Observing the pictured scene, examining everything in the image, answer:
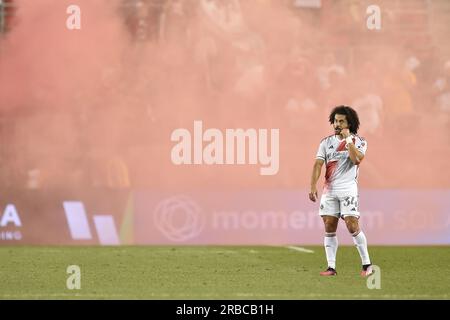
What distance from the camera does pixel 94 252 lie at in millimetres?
15297

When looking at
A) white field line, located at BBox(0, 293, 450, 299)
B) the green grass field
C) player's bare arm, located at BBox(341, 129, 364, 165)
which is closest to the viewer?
white field line, located at BBox(0, 293, 450, 299)

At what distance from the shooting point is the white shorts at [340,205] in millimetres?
10789

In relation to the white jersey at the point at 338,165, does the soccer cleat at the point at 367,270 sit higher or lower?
lower

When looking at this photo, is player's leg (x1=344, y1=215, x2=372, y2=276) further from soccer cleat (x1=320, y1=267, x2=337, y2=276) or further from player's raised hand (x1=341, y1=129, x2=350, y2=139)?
player's raised hand (x1=341, y1=129, x2=350, y2=139)

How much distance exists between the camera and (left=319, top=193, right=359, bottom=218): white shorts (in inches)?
425

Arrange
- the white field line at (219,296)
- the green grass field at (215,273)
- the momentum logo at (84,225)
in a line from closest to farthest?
the white field line at (219,296), the green grass field at (215,273), the momentum logo at (84,225)

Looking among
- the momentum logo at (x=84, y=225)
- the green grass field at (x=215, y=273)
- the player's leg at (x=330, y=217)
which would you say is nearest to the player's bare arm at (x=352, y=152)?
the player's leg at (x=330, y=217)

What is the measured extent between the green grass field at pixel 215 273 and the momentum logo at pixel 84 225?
0.70 metres

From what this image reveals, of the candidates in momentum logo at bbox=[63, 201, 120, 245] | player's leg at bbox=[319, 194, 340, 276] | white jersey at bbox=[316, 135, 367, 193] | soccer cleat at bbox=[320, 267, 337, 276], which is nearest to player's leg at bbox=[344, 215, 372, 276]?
player's leg at bbox=[319, 194, 340, 276]

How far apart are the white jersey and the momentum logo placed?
6869mm

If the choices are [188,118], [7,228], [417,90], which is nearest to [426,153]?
[417,90]

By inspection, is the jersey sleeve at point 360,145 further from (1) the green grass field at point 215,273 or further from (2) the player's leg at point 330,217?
(1) the green grass field at point 215,273

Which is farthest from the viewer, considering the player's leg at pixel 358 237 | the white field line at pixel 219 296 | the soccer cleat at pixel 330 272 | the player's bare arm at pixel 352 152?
the soccer cleat at pixel 330 272

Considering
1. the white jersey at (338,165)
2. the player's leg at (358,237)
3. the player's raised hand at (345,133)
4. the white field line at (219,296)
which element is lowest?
the white field line at (219,296)
